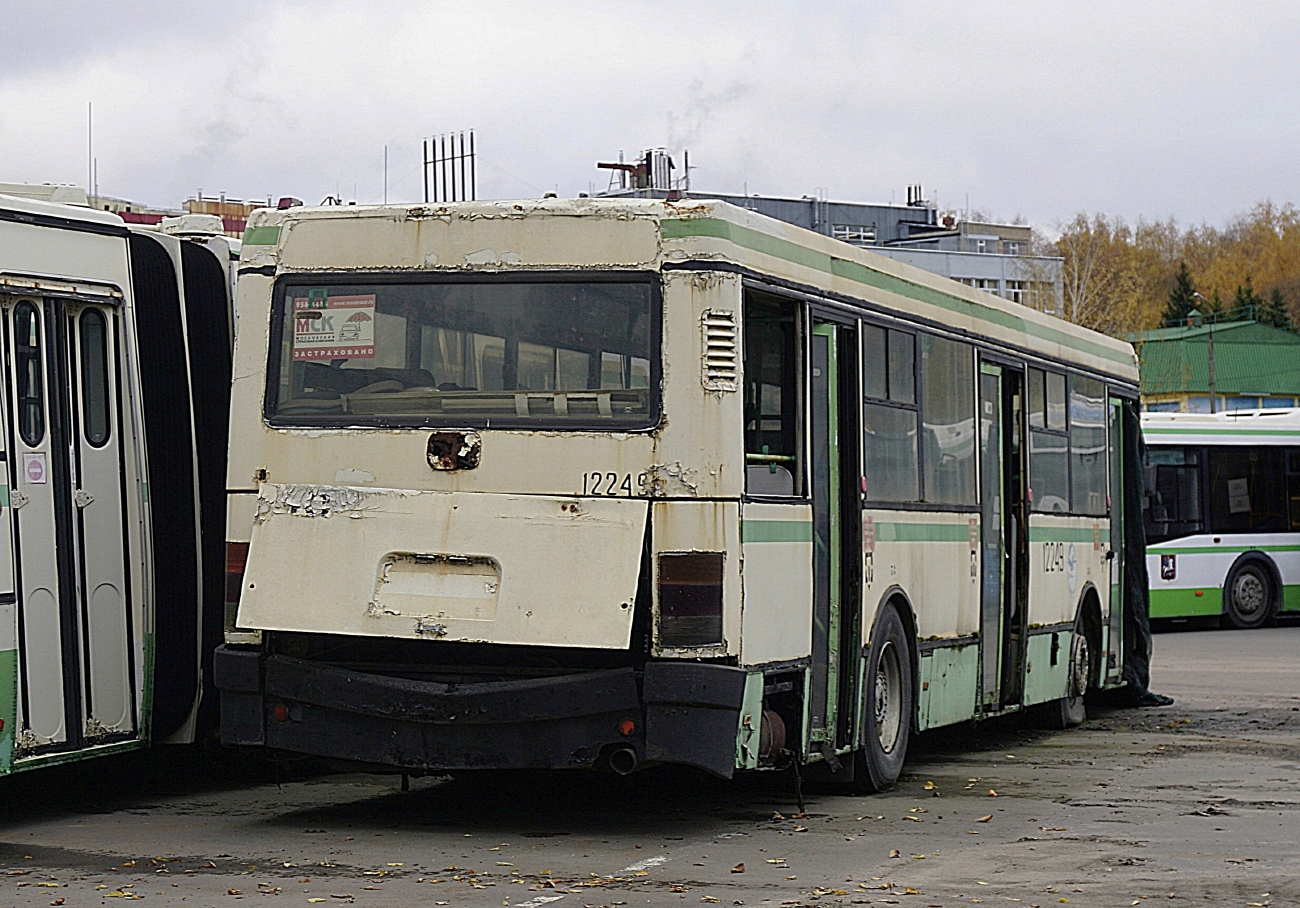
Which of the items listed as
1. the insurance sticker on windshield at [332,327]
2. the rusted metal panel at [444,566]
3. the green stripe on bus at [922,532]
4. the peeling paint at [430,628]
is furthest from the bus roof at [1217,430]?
the peeling paint at [430,628]

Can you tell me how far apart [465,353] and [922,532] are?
11.9 ft

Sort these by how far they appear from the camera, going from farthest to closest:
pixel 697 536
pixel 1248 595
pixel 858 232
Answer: pixel 858 232
pixel 1248 595
pixel 697 536

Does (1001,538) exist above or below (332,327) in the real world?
below

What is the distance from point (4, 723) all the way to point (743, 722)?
344cm

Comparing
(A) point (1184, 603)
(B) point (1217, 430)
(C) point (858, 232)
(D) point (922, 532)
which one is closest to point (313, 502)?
(D) point (922, 532)

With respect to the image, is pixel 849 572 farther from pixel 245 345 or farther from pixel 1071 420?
pixel 1071 420

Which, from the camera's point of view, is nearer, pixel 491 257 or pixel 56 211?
pixel 491 257

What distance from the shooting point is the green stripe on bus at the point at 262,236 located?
34.1 ft

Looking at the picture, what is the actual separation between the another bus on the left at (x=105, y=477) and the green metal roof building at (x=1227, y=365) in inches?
3427

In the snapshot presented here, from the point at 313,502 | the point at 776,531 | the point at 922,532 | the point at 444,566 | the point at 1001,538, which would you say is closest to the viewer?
the point at 444,566

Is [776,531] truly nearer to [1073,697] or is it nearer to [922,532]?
[922,532]

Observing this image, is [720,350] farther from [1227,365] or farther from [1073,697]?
[1227,365]

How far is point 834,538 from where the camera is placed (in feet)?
36.3

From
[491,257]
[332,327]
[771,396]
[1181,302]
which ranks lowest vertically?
[771,396]
